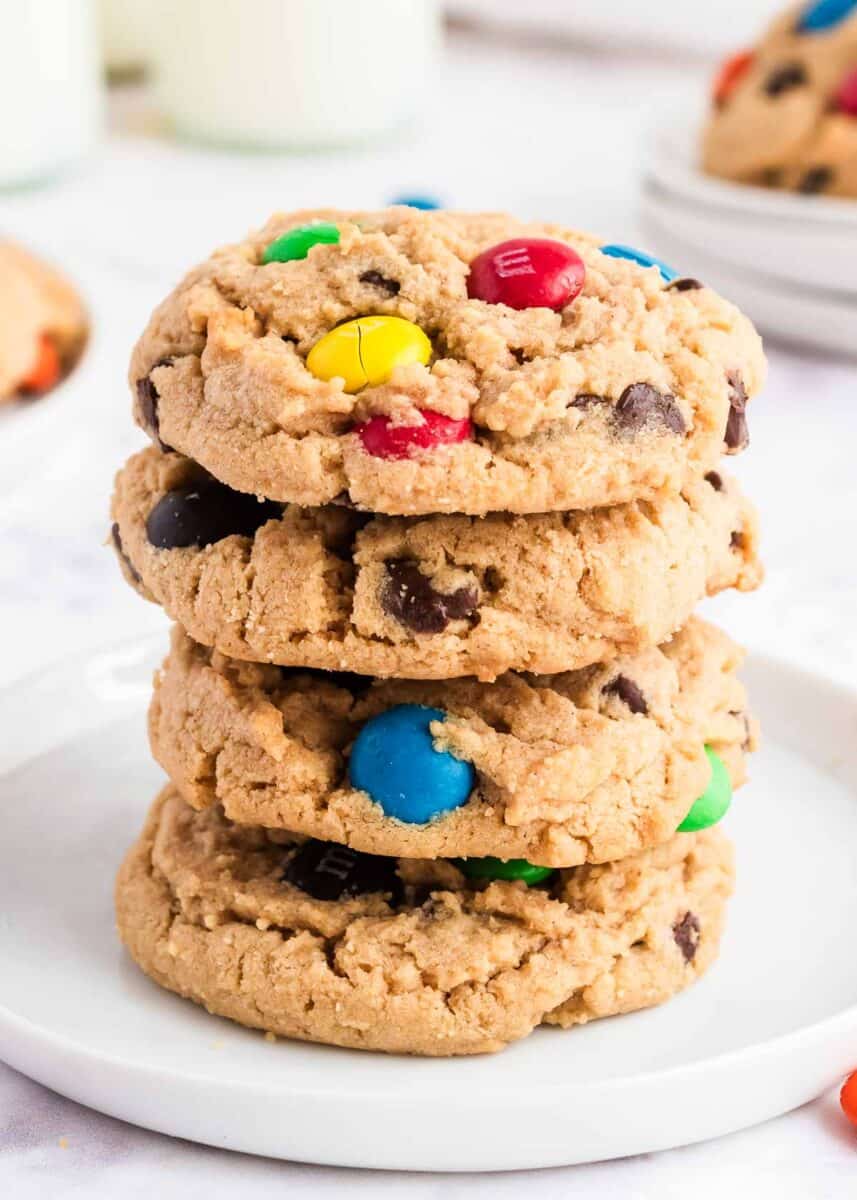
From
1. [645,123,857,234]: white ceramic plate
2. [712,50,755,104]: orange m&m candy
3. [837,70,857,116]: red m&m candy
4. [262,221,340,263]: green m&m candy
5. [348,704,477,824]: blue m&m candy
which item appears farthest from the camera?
[712,50,755,104]: orange m&m candy

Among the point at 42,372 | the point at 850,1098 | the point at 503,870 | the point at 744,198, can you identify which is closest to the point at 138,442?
the point at 42,372

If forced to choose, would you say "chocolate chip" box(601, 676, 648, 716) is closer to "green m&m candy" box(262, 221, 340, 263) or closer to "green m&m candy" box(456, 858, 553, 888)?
"green m&m candy" box(456, 858, 553, 888)

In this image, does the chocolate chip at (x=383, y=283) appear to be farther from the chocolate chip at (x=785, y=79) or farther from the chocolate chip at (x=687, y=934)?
the chocolate chip at (x=785, y=79)

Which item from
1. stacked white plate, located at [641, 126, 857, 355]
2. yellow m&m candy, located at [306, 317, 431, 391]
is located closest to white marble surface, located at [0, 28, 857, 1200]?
stacked white plate, located at [641, 126, 857, 355]

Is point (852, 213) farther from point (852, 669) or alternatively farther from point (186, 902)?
point (186, 902)

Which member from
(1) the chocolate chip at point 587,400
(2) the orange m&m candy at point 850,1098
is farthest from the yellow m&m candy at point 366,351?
(2) the orange m&m candy at point 850,1098

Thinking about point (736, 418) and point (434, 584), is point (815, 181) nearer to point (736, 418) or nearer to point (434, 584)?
point (736, 418)
